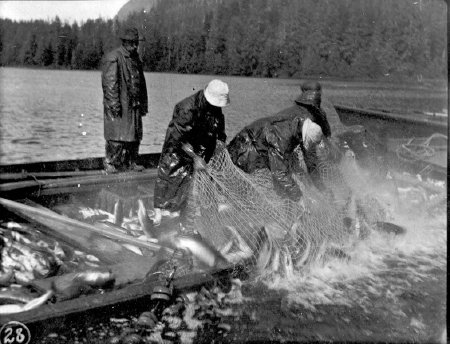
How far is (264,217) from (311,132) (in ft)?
4.72

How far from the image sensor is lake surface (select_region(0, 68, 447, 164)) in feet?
69.8

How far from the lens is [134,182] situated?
28.7ft

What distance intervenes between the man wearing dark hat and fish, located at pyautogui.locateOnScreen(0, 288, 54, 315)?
4.96m

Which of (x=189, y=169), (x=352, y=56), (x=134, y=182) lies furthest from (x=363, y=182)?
(x=352, y=56)

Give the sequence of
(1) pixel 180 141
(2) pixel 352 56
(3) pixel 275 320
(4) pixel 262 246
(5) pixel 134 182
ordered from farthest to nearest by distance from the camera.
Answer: (2) pixel 352 56
(5) pixel 134 182
(1) pixel 180 141
(4) pixel 262 246
(3) pixel 275 320

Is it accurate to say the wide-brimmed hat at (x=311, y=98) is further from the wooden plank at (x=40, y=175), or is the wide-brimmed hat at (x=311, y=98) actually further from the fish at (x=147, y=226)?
the wooden plank at (x=40, y=175)

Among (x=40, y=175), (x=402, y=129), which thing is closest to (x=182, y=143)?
(x=40, y=175)

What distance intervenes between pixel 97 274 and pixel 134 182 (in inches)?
152

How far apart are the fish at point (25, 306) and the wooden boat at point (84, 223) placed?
0.16m

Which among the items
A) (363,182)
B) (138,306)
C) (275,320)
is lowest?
(275,320)

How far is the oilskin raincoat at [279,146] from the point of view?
683 centimetres

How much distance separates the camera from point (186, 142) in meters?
7.06

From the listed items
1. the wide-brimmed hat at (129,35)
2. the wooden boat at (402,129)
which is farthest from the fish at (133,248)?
the wooden boat at (402,129)

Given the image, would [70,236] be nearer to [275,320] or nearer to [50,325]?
[50,325]
